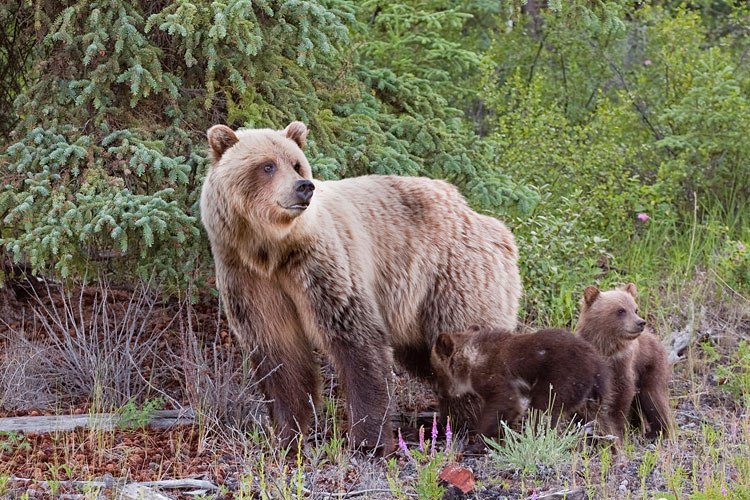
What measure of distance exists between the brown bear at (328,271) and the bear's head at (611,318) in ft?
2.07

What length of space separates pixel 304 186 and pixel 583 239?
4.03 meters

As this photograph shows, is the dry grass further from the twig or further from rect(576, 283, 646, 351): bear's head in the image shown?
rect(576, 283, 646, 351): bear's head

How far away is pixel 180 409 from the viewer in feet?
21.0

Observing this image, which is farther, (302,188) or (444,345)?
(444,345)

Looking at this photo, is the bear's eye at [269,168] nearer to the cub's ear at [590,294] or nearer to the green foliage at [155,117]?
the green foliage at [155,117]

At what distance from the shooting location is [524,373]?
20.3ft

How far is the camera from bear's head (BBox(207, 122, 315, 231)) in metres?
5.57

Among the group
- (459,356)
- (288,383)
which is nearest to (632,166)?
(459,356)

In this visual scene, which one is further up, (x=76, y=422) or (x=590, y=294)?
(x=590, y=294)

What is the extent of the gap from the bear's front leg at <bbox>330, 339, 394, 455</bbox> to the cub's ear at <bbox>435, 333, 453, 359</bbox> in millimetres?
394

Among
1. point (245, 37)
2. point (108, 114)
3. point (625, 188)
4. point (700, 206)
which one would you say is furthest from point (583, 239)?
point (108, 114)

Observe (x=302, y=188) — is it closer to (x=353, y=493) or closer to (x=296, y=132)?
(x=296, y=132)

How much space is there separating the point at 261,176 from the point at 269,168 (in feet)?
0.21

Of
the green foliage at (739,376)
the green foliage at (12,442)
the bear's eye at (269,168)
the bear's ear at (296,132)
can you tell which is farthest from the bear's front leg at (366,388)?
the green foliage at (739,376)
